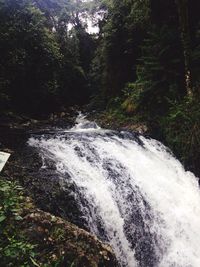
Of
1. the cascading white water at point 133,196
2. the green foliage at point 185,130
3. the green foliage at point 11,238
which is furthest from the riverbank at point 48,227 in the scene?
Result: the green foliage at point 185,130

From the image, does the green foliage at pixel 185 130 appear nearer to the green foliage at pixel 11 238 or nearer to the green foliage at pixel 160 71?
the green foliage at pixel 160 71

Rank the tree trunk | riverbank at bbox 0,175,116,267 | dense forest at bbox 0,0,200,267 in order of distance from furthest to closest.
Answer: the tree trunk, dense forest at bbox 0,0,200,267, riverbank at bbox 0,175,116,267

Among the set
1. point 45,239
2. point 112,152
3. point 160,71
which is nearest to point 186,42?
point 160,71

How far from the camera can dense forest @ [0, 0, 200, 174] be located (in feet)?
35.3

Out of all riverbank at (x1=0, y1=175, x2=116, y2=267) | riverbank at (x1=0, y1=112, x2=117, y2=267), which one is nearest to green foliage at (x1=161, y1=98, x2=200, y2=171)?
riverbank at (x1=0, y1=112, x2=117, y2=267)

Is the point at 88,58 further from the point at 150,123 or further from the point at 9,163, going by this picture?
the point at 9,163

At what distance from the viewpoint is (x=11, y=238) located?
436 centimetres

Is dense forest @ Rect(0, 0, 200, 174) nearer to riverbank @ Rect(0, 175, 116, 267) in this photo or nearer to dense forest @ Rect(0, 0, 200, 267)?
dense forest @ Rect(0, 0, 200, 267)

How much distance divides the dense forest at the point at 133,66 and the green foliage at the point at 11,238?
5.91 metres

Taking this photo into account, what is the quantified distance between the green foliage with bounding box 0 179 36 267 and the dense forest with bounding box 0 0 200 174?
19.4ft

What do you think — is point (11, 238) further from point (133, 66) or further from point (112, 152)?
point (133, 66)

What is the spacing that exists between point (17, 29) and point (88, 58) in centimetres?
1734

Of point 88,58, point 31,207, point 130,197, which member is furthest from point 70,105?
→ point 31,207

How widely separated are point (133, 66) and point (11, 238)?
13.3 m
